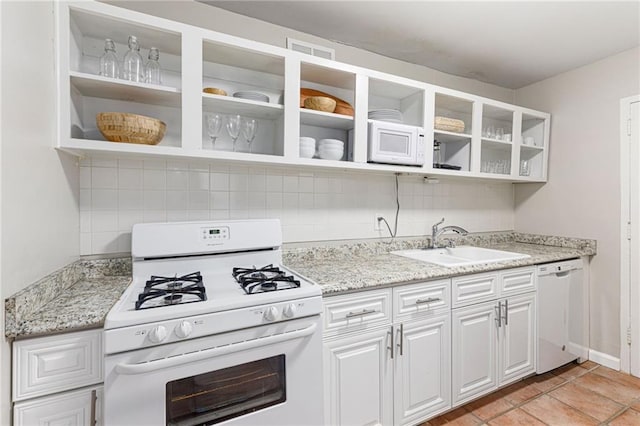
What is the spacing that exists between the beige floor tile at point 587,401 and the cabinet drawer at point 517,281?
698mm

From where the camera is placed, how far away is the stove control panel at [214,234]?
5.17 feet

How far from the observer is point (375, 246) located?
7.29 ft

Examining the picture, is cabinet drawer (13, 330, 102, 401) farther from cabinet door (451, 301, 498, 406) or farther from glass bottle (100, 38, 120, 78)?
cabinet door (451, 301, 498, 406)

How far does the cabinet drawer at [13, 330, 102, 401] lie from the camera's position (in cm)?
95

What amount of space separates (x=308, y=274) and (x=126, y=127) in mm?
1089

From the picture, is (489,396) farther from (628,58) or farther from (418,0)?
(628,58)

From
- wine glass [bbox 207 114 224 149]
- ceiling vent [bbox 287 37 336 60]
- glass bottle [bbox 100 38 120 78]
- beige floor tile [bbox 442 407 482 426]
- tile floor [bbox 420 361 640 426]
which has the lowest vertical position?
beige floor tile [bbox 442 407 482 426]

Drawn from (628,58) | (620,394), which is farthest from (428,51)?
(620,394)

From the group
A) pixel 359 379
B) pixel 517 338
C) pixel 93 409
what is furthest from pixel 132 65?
pixel 517 338

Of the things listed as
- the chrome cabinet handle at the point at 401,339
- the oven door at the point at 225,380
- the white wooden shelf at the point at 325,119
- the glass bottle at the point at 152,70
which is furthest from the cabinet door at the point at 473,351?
the glass bottle at the point at 152,70

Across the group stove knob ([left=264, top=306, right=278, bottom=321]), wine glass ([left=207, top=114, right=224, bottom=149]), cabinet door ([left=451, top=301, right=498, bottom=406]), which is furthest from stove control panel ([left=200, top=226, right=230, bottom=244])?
cabinet door ([left=451, top=301, right=498, bottom=406])

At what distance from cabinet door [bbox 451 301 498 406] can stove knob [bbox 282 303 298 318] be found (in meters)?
1.03

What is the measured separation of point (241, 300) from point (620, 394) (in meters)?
2.57

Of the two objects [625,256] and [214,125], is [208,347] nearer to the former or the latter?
[214,125]
